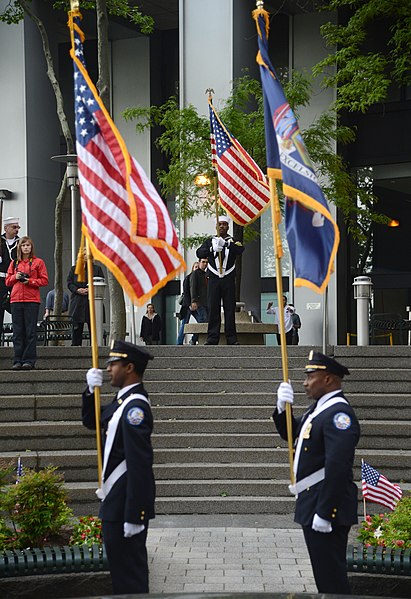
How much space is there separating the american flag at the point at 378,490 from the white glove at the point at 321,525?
2361mm

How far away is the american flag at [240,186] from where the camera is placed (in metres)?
17.5

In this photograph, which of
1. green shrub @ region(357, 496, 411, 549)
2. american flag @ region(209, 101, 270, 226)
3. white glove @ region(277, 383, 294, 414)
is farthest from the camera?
american flag @ region(209, 101, 270, 226)

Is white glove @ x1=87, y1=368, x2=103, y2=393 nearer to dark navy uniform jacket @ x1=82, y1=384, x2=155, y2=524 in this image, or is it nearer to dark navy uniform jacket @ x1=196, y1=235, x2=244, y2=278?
dark navy uniform jacket @ x1=82, y1=384, x2=155, y2=524

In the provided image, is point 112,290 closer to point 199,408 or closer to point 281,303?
point 199,408

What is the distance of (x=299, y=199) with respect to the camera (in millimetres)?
7867

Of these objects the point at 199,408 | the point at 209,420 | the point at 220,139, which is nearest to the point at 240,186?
the point at 220,139

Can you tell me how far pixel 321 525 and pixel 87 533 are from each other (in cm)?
281

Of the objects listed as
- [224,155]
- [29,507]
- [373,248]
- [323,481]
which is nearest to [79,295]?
[224,155]

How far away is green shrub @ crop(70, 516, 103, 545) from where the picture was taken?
8.86 m

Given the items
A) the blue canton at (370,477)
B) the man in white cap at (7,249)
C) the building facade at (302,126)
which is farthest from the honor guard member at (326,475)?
the building facade at (302,126)

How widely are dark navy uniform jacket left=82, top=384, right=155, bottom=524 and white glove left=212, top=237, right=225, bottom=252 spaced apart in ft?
32.2

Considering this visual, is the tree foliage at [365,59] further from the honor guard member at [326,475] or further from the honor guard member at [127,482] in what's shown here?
the honor guard member at [127,482]

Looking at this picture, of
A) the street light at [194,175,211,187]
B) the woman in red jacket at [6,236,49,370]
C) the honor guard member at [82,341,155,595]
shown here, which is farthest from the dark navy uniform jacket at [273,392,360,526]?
the street light at [194,175,211,187]

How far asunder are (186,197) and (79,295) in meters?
4.95
